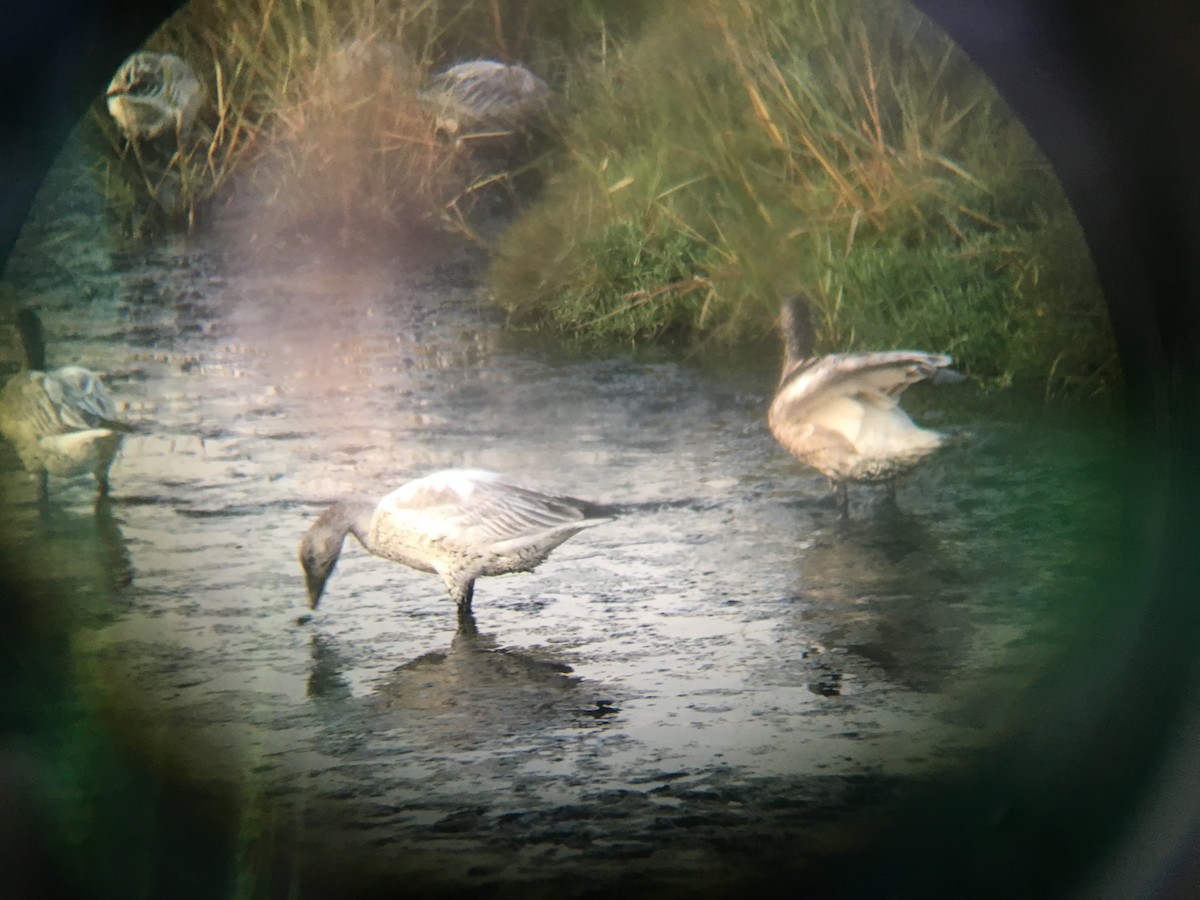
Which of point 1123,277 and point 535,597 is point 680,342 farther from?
point 1123,277

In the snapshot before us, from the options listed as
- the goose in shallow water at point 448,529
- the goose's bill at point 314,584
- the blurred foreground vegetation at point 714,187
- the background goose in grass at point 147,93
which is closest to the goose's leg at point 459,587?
the goose in shallow water at point 448,529

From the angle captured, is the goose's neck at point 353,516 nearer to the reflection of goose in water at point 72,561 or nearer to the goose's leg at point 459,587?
the goose's leg at point 459,587

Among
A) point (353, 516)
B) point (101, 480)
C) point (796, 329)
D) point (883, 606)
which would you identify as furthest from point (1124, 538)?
point (101, 480)

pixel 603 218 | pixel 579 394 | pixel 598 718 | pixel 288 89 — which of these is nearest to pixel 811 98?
pixel 603 218

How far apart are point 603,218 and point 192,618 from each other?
1.66 ft

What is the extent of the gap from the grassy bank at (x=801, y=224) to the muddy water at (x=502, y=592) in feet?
0.17

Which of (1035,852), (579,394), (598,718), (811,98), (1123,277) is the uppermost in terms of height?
(811,98)

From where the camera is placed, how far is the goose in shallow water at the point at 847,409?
104 cm

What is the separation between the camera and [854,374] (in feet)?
3.39

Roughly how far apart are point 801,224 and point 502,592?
0.42 m

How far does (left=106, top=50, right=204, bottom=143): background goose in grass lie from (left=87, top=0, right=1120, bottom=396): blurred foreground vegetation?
18mm

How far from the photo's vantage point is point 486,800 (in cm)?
101

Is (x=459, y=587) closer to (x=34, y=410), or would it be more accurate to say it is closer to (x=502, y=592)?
(x=502, y=592)

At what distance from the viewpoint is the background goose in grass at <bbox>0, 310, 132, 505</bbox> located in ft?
3.41
